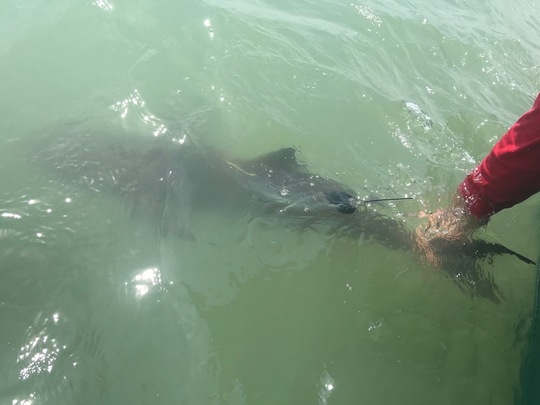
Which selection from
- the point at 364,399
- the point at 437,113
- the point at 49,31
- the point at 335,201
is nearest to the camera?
the point at 364,399

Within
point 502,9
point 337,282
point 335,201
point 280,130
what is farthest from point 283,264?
point 502,9

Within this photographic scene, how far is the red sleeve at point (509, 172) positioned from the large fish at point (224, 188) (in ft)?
1.57

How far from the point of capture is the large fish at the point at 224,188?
13.2ft

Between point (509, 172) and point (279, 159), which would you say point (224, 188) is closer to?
point (279, 159)

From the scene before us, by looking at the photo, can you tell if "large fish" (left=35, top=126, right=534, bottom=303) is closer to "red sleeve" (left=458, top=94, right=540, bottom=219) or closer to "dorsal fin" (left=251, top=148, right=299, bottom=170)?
"dorsal fin" (left=251, top=148, right=299, bottom=170)

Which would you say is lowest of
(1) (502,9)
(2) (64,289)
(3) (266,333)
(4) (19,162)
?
(4) (19,162)

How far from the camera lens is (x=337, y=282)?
3668 millimetres

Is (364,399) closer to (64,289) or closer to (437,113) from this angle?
(64,289)

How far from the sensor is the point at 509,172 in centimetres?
374

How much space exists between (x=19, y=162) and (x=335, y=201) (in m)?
3.10

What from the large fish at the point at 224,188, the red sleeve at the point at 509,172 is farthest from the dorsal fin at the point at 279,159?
the red sleeve at the point at 509,172

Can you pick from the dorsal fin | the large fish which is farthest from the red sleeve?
the dorsal fin

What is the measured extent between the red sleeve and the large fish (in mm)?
479

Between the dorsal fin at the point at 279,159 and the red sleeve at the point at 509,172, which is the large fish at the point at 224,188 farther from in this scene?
the red sleeve at the point at 509,172
